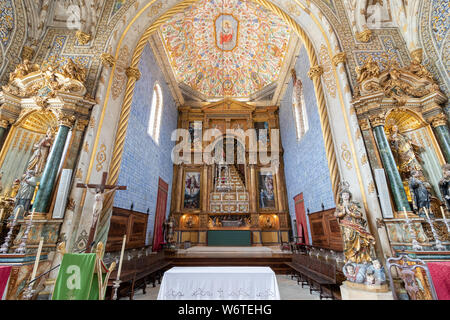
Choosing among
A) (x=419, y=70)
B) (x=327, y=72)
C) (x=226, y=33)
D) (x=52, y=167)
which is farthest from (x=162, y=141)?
(x=419, y=70)

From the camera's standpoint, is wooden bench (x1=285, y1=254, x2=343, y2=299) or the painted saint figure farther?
the painted saint figure

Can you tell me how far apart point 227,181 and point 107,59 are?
8734 millimetres

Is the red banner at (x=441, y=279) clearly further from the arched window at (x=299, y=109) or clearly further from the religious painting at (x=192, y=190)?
the religious painting at (x=192, y=190)

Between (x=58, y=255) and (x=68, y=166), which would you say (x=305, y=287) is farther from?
(x=68, y=166)

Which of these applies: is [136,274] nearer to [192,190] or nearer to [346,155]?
[346,155]

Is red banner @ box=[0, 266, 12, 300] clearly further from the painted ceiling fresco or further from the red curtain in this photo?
the painted ceiling fresco

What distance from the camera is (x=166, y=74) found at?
10.8 meters

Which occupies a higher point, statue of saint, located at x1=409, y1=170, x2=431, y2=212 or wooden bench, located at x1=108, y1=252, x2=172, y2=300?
statue of saint, located at x1=409, y1=170, x2=431, y2=212

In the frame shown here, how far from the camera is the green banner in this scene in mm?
2496

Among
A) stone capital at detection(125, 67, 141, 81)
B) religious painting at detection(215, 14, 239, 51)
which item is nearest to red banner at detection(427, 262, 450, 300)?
stone capital at detection(125, 67, 141, 81)

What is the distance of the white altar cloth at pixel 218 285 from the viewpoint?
116 inches

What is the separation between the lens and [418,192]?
433cm

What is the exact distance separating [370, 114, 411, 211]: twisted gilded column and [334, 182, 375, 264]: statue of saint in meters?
1.19

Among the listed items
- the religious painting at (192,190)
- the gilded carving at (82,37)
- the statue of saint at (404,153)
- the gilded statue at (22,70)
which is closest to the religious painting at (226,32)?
the gilded carving at (82,37)
